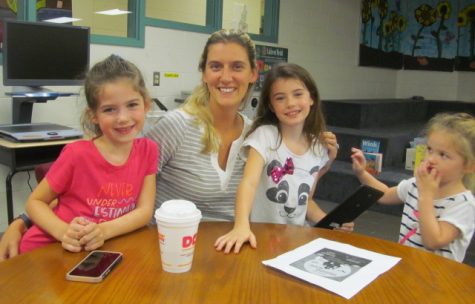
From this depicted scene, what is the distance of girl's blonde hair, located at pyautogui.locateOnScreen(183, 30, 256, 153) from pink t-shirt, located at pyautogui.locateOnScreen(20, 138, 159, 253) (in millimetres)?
342

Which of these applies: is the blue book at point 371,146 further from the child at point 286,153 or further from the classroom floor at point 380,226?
the child at point 286,153

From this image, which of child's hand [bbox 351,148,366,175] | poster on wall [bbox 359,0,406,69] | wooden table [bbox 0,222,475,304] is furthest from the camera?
poster on wall [bbox 359,0,406,69]

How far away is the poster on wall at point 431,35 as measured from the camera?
716 centimetres

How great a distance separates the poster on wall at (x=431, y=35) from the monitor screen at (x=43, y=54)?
5880 millimetres

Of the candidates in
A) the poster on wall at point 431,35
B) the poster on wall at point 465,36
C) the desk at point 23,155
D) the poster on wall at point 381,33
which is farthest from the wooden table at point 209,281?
the poster on wall at point 431,35

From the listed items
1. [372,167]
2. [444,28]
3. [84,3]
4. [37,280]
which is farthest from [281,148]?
[444,28]

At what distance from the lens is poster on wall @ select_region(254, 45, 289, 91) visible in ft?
16.6

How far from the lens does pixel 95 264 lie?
38.9 inches

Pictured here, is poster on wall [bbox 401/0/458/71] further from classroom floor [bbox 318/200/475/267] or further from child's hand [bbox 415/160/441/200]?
child's hand [bbox 415/160/441/200]

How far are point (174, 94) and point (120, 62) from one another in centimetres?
292

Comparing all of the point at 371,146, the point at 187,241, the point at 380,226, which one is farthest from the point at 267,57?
the point at 187,241

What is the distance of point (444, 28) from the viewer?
23.7 ft

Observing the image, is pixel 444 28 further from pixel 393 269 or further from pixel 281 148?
pixel 393 269

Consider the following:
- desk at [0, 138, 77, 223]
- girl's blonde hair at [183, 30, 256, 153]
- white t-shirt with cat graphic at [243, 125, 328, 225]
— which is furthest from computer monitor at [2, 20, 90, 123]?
white t-shirt with cat graphic at [243, 125, 328, 225]
